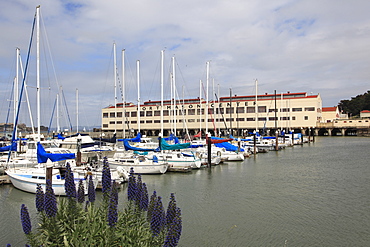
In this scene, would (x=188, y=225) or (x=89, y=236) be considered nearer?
(x=89, y=236)

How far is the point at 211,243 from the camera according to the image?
44.1 feet

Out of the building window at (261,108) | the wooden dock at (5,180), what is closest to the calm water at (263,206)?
the wooden dock at (5,180)

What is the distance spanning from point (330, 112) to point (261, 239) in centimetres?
9840

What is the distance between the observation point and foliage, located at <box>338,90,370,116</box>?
136375 millimetres

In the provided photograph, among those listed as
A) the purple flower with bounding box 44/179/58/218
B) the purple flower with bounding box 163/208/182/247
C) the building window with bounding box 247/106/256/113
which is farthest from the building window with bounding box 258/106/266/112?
the purple flower with bounding box 163/208/182/247

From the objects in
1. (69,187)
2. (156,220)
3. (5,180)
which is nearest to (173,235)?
(156,220)

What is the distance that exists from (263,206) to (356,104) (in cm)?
14163

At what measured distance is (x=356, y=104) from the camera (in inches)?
5576

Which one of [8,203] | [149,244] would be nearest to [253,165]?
[8,203]

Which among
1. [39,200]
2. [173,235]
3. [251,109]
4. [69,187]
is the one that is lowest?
[173,235]

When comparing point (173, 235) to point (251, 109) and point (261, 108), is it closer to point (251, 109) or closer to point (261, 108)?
point (261, 108)

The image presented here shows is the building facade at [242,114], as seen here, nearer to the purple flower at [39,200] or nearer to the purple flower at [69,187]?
the purple flower at [69,187]

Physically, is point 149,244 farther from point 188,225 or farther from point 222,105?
point 222,105

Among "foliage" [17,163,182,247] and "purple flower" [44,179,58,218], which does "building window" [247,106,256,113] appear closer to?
"foliage" [17,163,182,247]
